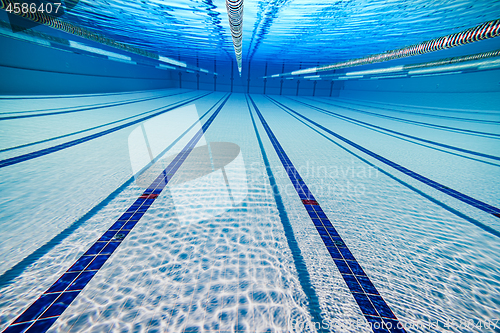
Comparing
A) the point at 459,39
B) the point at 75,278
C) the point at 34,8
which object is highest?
the point at 34,8

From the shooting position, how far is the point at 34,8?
3.82 m

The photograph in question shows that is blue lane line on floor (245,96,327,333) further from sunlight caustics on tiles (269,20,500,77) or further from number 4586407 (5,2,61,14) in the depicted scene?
number 4586407 (5,2,61,14)

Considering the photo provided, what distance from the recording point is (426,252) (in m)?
1.50

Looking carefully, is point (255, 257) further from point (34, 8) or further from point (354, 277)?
point (34, 8)

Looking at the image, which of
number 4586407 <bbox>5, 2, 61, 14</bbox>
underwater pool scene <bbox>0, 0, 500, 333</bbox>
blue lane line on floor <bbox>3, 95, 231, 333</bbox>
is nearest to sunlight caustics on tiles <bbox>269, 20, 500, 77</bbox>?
underwater pool scene <bbox>0, 0, 500, 333</bbox>

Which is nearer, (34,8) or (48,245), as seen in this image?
(48,245)

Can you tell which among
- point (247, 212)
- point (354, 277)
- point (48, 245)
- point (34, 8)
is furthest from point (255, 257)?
point (34, 8)

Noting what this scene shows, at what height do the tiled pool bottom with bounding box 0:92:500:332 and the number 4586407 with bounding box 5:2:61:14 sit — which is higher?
the number 4586407 with bounding box 5:2:61:14

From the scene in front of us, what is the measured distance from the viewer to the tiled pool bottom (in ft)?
3.37

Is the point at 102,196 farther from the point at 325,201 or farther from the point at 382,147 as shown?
the point at 382,147

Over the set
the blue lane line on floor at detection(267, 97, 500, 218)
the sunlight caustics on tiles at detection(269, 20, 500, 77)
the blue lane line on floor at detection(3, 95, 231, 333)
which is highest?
the sunlight caustics on tiles at detection(269, 20, 500, 77)

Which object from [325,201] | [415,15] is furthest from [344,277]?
[415,15]

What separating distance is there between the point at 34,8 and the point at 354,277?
22.3 feet

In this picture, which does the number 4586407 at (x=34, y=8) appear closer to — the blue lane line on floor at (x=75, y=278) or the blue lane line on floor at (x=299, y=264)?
the blue lane line on floor at (x=75, y=278)
